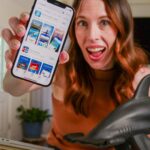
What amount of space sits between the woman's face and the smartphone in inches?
1.4

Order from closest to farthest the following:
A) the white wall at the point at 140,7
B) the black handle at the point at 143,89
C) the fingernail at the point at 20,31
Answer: the black handle at the point at 143,89, the fingernail at the point at 20,31, the white wall at the point at 140,7

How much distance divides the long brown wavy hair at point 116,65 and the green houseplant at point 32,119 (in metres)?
2.13

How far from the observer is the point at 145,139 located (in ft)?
0.71

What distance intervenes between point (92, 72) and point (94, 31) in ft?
0.33

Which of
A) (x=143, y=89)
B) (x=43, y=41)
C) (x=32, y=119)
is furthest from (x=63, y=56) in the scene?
(x=32, y=119)

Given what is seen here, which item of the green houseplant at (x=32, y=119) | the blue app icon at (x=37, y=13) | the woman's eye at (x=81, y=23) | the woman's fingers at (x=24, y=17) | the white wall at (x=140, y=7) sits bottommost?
the green houseplant at (x=32, y=119)

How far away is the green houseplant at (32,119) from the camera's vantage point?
105 inches

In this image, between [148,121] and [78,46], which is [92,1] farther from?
[148,121]

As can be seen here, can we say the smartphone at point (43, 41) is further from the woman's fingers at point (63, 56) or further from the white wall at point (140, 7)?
the white wall at point (140, 7)

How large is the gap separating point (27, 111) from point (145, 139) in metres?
2.53

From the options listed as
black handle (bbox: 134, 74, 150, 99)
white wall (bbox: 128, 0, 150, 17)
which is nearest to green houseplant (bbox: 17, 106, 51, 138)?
white wall (bbox: 128, 0, 150, 17)

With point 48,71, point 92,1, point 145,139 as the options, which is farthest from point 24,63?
point 145,139

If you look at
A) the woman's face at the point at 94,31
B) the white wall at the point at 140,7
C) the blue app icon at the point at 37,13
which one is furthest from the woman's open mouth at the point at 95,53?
the white wall at the point at 140,7

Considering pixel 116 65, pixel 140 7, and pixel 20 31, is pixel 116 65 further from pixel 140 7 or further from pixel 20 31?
pixel 140 7
